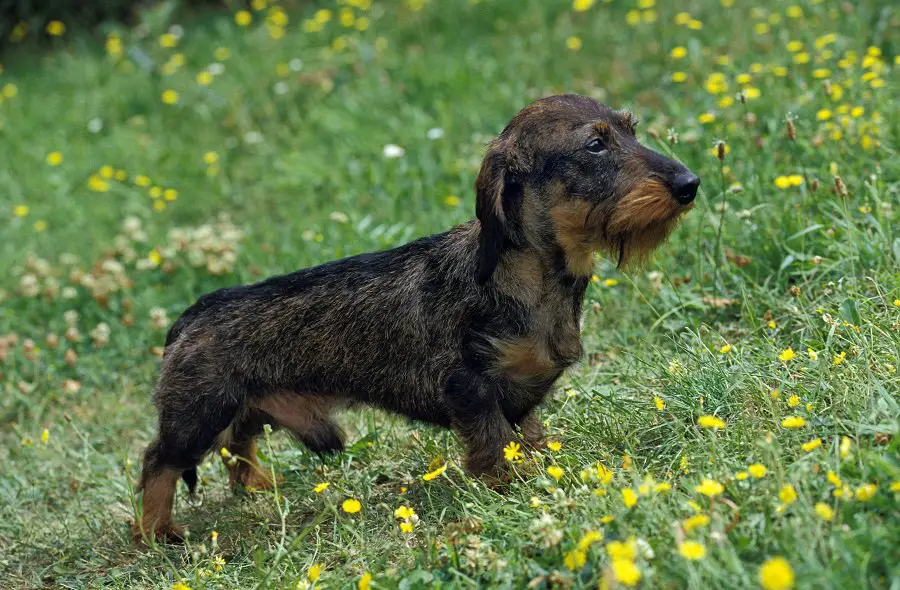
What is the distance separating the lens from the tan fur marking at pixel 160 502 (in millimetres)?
4586

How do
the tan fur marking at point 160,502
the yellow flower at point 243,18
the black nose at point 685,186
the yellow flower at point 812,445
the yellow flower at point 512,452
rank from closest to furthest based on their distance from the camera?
the yellow flower at point 812,445 < the yellow flower at point 512,452 < the black nose at point 685,186 < the tan fur marking at point 160,502 < the yellow flower at point 243,18

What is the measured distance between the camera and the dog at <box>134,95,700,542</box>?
3.98 meters

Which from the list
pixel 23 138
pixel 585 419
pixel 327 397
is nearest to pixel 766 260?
pixel 585 419

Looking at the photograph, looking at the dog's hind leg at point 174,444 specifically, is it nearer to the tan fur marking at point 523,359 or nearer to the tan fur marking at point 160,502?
the tan fur marking at point 160,502

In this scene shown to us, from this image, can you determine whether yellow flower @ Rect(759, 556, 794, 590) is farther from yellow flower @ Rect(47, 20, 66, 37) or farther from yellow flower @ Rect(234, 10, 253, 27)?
yellow flower @ Rect(47, 20, 66, 37)

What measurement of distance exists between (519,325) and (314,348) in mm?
944

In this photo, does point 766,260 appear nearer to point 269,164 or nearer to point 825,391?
point 825,391

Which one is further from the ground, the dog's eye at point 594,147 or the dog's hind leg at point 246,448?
the dog's eye at point 594,147

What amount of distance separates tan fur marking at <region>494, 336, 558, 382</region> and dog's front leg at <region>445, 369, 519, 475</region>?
96mm

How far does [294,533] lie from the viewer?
418cm

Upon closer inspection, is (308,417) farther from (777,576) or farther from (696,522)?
(777,576)

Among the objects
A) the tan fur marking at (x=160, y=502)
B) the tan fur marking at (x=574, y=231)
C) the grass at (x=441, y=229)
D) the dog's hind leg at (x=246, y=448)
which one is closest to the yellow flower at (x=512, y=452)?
the grass at (x=441, y=229)

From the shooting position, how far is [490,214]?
157 inches

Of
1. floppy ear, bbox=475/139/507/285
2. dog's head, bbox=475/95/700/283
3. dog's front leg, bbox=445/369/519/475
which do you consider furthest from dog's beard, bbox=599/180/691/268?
dog's front leg, bbox=445/369/519/475
